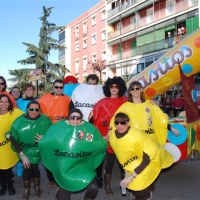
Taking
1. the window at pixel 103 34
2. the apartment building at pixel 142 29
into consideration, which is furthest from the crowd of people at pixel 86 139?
the window at pixel 103 34

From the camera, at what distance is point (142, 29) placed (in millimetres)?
29391

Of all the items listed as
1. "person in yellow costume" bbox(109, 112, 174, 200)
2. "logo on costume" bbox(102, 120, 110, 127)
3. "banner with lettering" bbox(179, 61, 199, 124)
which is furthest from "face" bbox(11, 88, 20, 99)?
"person in yellow costume" bbox(109, 112, 174, 200)

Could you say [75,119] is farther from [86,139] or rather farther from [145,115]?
[145,115]

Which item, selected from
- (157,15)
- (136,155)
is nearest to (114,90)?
(136,155)

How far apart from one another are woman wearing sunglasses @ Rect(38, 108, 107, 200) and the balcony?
2234 cm

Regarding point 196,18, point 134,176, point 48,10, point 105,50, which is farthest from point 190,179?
point 105,50

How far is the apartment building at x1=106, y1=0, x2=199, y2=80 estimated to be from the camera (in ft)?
81.4

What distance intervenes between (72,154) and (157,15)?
86.1 feet

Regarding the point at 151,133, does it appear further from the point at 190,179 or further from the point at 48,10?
the point at 48,10

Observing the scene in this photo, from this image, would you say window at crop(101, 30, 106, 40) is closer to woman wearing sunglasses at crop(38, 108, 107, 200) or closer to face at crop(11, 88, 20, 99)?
face at crop(11, 88, 20, 99)

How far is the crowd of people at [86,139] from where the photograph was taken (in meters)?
3.28

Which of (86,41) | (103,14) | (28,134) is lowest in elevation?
(28,134)

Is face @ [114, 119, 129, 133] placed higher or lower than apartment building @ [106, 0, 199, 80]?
lower

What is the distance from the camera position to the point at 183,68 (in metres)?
5.60
